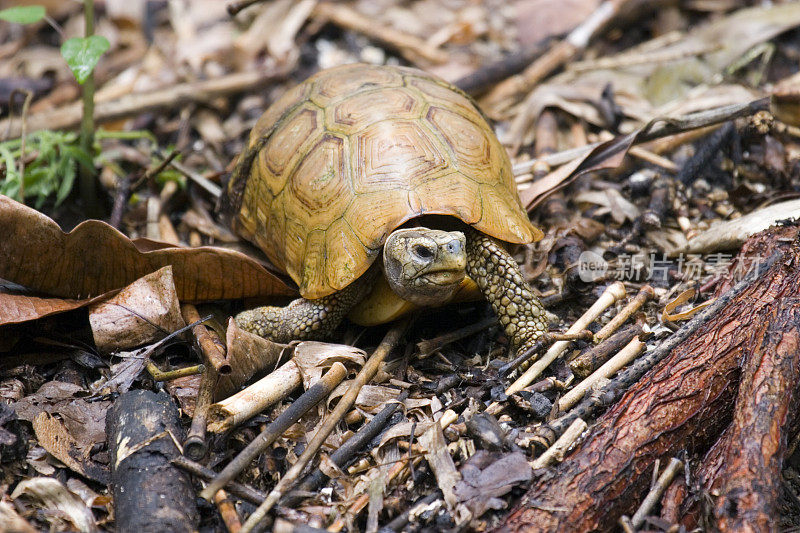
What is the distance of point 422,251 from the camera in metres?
3.13

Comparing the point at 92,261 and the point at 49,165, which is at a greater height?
the point at 49,165

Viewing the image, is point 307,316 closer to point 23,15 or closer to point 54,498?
point 54,498

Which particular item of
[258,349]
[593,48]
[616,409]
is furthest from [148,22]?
[616,409]

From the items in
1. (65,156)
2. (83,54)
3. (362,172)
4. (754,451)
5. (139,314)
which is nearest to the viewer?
(754,451)

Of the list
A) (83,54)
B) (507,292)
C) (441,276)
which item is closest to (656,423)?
(507,292)

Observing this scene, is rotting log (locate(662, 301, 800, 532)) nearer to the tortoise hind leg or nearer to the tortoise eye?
the tortoise eye

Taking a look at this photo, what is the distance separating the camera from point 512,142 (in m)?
5.27

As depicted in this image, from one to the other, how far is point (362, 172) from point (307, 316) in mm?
837

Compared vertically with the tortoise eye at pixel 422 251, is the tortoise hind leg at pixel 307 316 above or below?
below

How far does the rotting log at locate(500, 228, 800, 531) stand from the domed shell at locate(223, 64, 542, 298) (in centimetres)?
108

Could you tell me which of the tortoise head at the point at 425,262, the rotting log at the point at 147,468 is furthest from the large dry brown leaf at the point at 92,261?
the tortoise head at the point at 425,262

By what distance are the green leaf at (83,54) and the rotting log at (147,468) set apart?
73.1 inches

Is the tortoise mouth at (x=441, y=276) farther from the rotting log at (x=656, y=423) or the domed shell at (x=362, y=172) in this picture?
the rotting log at (x=656, y=423)

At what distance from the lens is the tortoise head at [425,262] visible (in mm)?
3105
